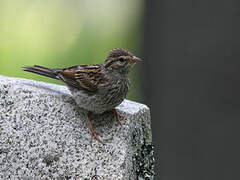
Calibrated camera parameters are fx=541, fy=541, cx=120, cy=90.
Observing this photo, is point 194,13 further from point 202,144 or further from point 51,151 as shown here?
point 51,151

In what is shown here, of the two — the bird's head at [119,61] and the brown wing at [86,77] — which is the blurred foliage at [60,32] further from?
the bird's head at [119,61]

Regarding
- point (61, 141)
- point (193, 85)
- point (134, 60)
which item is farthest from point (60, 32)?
point (61, 141)

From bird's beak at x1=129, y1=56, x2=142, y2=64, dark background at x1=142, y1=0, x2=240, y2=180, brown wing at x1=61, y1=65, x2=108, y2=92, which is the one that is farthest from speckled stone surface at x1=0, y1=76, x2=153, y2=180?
dark background at x1=142, y1=0, x2=240, y2=180

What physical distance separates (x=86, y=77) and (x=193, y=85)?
6.12ft

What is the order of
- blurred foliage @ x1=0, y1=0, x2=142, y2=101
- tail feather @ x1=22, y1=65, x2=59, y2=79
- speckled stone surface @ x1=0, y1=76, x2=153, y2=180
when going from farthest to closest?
blurred foliage @ x1=0, y1=0, x2=142, y2=101
tail feather @ x1=22, y1=65, x2=59, y2=79
speckled stone surface @ x1=0, y1=76, x2=153, y2=180

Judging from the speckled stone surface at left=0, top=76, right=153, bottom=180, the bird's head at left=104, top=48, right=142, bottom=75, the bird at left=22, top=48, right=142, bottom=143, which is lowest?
the speckled stone surface at left=0, top=76, right=153, bottom=180

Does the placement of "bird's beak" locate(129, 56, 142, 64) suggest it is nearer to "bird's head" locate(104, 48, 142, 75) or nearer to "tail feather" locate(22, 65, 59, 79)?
"bird's head" locate(104, 48, 142, 75)

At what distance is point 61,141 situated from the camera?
385cm

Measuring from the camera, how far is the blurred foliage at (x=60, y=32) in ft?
29.1

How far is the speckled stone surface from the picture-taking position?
378cm

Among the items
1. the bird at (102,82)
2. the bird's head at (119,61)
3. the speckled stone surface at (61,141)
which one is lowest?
the speckled stone surface at (61,141)

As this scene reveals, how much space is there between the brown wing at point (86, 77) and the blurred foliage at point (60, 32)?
12.8 ft

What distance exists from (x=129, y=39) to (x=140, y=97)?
2399mm

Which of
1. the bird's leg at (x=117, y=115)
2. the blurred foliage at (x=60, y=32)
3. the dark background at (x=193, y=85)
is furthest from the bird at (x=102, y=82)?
the blurred foliage at (x=60, y=32)
